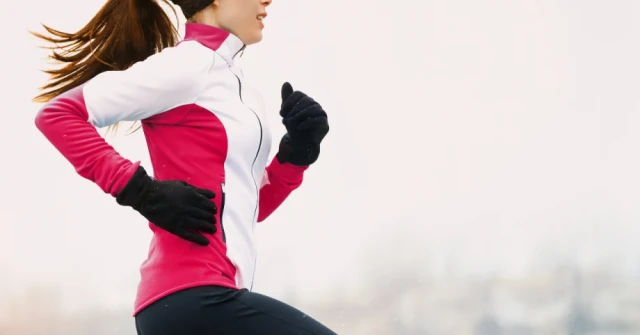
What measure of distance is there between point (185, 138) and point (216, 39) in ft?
0.52

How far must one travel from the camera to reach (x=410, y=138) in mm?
2803

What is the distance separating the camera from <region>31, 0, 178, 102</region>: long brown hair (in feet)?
4.11

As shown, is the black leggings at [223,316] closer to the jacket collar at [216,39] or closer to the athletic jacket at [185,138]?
the athletic jacket at [185,138]

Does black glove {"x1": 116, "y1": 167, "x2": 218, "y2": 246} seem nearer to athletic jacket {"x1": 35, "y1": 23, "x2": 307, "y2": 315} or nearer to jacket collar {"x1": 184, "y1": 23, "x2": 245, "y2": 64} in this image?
athletic jacket {"x1": 35, "y1": 23, "x2": 307, "y2": 315}

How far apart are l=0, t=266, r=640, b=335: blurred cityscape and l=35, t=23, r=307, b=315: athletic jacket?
1614mm

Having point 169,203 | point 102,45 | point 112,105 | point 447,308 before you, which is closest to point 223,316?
point 169,203

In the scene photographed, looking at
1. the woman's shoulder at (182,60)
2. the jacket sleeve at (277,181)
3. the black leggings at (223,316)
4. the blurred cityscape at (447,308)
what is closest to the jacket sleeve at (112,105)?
the woman's shoulder at (182,60)

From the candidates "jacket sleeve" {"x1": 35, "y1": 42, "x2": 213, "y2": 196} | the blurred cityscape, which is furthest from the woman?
the blurred cityscape

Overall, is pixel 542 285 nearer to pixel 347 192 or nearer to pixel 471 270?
pixel 471 270

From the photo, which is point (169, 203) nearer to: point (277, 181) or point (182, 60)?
point (182, 60)

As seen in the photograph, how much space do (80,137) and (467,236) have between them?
1999 millimetres

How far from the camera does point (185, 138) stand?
3.65ft

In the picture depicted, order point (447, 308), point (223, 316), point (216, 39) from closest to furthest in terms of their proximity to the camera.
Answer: point (223, 316) → point (216, 39) → point (447, 308)

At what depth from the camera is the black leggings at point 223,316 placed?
1.02 metres
